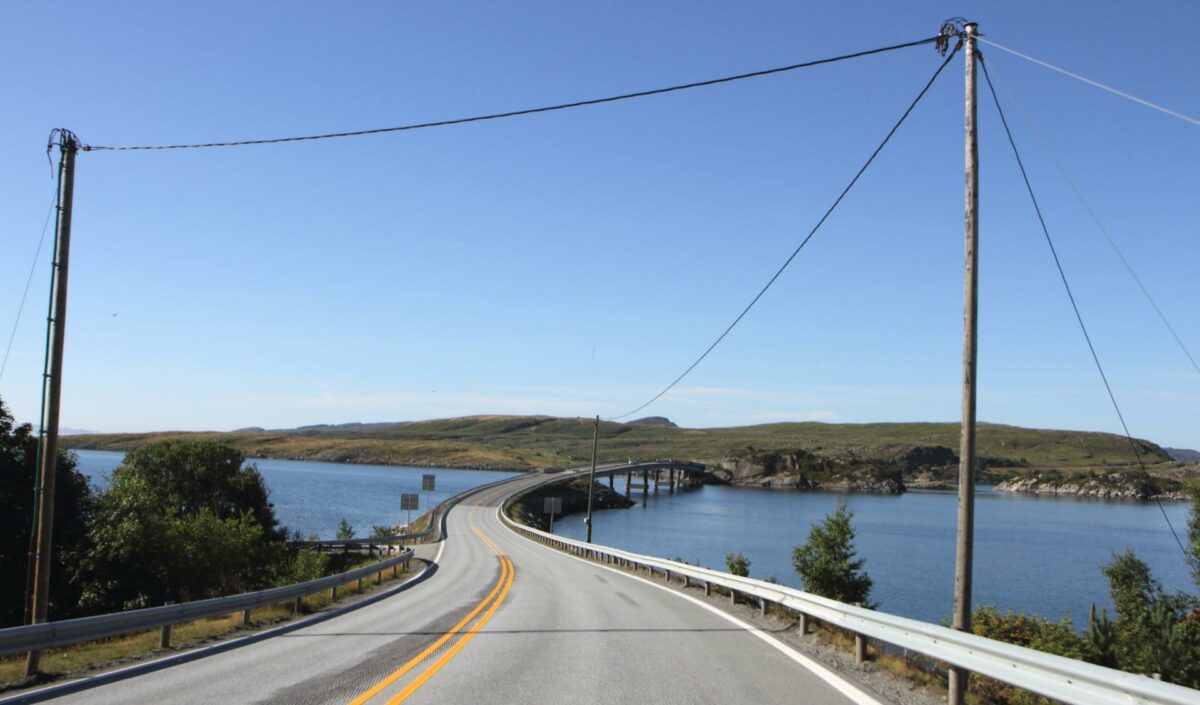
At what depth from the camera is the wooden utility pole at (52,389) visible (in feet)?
44.9

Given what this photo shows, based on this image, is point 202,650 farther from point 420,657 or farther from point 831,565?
point 831,565

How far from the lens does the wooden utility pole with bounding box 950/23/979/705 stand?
989cm

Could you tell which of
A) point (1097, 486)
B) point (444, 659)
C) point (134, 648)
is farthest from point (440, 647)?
point (1097, 486)

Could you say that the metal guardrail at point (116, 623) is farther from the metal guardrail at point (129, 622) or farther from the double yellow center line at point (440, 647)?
the double yellow center line at point (440, 647)

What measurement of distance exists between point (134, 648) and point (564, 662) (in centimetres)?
656

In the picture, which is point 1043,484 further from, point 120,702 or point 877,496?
point 120,702

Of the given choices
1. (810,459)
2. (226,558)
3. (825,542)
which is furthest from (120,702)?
(810,459)

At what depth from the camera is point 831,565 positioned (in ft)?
128

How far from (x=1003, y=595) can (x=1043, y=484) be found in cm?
13914

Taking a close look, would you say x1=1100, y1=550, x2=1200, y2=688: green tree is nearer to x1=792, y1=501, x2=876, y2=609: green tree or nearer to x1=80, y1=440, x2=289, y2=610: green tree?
x1=792, y1=501, x2=876, y2=609: green tree

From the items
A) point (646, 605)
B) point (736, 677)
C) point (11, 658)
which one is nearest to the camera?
point (736, 677)

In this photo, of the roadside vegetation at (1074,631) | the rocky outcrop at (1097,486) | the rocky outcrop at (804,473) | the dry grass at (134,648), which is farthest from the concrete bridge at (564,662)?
the rocky outcrop at (1097,486)

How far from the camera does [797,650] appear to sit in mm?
12039

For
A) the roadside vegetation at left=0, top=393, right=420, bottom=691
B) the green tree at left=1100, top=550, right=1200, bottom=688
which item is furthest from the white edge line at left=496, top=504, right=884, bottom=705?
the roadside vegetation at left=0, top=393, right=420, bottom=691
